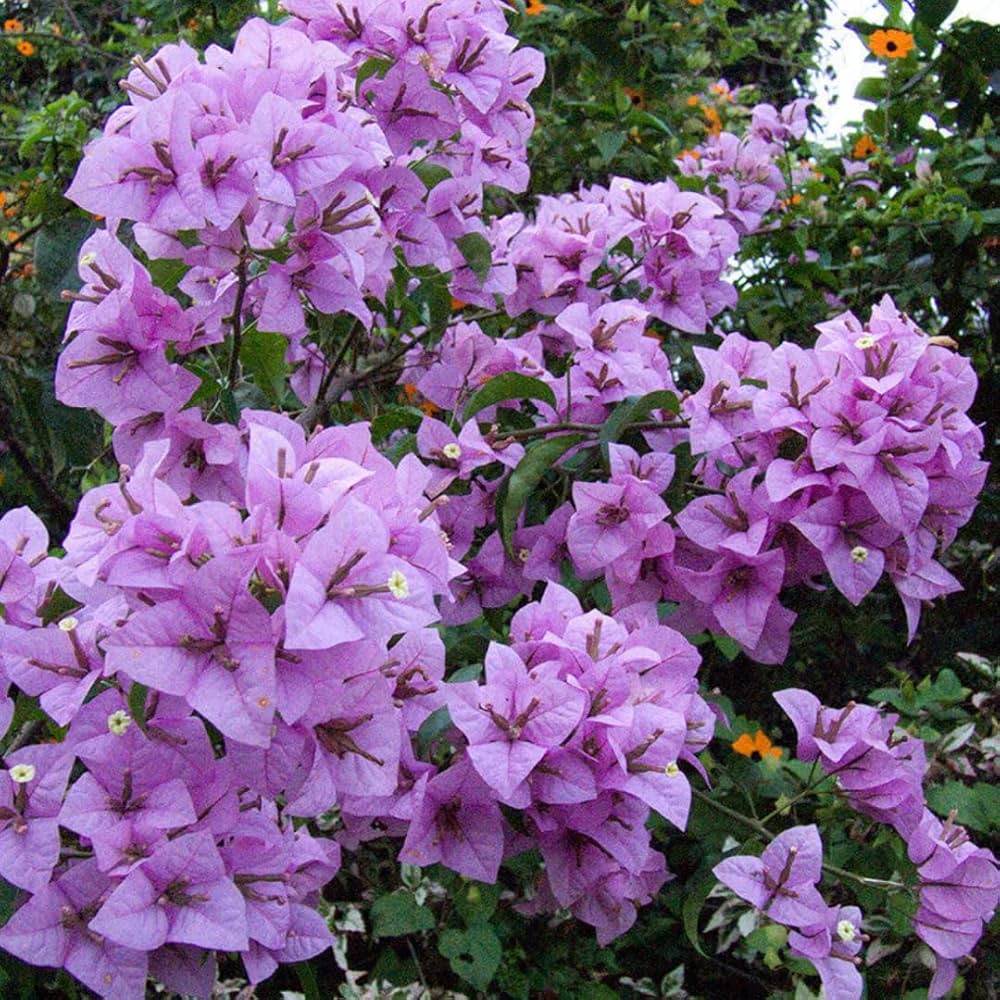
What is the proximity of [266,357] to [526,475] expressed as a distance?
0.94 feet

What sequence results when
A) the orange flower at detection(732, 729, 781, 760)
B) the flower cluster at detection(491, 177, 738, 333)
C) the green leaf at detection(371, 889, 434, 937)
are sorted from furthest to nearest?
the orange flower at detection(732, 729, 781, 760), the green leaf at detection(371, 889, 434, 937), the flower cluster at detection(491, 177, 738, 333)

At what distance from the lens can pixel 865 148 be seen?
2223 millimetres

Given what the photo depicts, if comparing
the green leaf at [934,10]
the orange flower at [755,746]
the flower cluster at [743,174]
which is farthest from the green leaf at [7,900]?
the green leaf at [934,10]

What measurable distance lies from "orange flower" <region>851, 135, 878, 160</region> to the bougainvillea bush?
83cm

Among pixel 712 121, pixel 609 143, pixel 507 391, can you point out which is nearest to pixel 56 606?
pixel 507 391

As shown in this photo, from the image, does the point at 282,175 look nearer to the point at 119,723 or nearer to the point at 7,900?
the point at 119,723

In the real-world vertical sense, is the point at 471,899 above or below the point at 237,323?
below

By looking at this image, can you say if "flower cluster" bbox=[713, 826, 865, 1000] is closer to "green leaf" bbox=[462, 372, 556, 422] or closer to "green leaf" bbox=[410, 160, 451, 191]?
"green leaf" bbox=[462, 372, 556, 422]

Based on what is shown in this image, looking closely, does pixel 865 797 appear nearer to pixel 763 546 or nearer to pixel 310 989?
pixel 763 546

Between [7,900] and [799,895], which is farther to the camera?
[799,895]

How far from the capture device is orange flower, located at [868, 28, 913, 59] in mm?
1972

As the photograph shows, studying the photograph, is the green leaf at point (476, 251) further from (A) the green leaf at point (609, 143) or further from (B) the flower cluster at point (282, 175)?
(A) the green leaf at point (609, 143)

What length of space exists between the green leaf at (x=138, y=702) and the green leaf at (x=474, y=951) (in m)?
0.88

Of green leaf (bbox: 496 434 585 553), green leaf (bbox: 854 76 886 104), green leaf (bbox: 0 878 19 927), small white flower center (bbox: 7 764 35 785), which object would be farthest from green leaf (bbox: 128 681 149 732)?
green leaf (bbox: 854 76 886 104)
